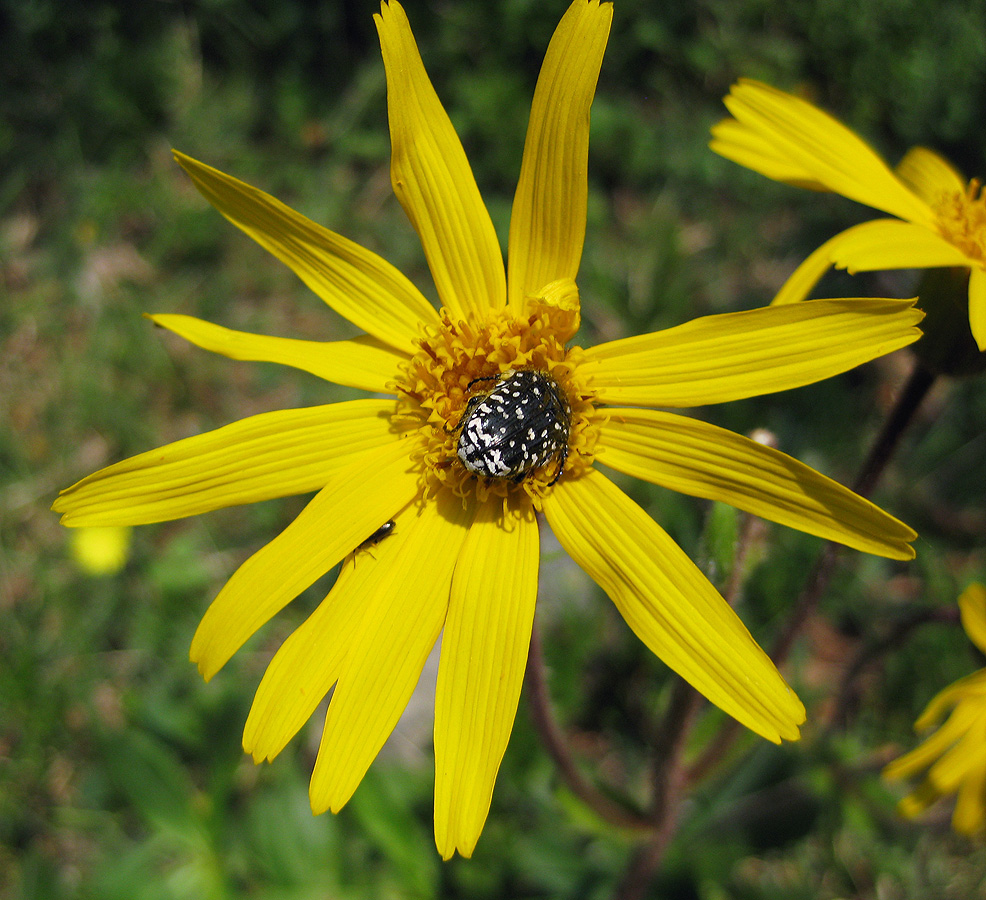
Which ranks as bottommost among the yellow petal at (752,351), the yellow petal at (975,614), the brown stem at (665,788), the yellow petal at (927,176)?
the brown stem at (665,788)

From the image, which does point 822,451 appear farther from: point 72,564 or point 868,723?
point 72,564

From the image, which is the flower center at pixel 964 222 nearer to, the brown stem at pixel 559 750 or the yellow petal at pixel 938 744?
the yellow petal at pixel 938 744

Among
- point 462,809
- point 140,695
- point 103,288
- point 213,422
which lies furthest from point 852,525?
point 103,288

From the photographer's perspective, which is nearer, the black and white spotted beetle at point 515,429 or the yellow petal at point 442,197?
the black and white spotted beetle at point 515,429

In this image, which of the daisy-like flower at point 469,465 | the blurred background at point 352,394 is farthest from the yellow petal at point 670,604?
the blurred background at point 352,394

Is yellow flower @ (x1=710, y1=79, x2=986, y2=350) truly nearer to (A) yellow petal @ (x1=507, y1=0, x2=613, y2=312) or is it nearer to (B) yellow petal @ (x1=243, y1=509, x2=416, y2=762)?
(A) yellow petal @ (x1=507, y1=0, x2=613, y2=312)
